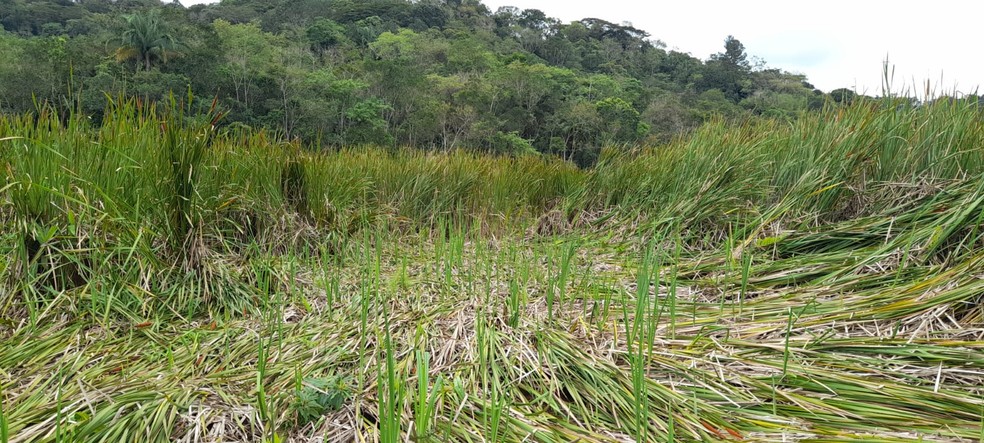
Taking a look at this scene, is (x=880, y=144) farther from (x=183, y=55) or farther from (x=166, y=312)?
(x=183, y=55)

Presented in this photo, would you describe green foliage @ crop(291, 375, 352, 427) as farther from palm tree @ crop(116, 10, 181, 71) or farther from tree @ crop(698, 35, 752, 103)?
tree @ crop(698, 35, 752, 103)

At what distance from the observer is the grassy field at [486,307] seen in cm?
120

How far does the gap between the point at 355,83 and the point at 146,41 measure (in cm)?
1203

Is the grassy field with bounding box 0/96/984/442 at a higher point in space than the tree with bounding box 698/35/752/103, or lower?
lower

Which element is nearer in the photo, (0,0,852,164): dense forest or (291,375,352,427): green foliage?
(291,375,352,427): green foliage

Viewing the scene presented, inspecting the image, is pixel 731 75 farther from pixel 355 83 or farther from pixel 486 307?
pixel 486 307

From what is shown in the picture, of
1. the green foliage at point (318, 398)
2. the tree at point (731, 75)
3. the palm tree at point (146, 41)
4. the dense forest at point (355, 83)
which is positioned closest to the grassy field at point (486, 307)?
the green foliage at point (318, 398)

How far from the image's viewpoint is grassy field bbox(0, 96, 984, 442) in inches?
47.1

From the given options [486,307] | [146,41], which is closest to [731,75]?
[146,41]

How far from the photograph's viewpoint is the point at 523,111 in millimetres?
33844

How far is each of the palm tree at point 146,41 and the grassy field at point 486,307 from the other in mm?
31897

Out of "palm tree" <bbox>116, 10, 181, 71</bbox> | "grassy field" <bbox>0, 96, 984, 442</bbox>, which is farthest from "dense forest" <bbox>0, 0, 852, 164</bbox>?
"grassy field" <bbox>0, 96, 984, 442</bbox>

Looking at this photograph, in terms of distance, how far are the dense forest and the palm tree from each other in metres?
0.08

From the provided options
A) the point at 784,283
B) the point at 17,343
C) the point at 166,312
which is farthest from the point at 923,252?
the point at 17,343
